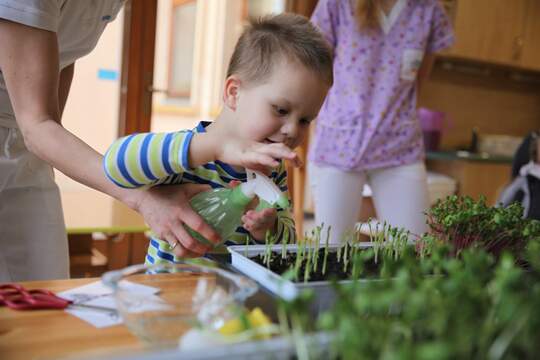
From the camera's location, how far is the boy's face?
1085 mm

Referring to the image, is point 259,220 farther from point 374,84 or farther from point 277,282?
point 374,84

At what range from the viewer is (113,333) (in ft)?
2.29

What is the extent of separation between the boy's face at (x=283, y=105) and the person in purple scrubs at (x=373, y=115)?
1021 millimetres

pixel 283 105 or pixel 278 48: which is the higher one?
pixel 278 48

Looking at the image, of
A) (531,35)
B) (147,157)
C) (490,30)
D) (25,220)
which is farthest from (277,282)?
(531,35)

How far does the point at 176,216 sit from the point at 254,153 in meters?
0.20

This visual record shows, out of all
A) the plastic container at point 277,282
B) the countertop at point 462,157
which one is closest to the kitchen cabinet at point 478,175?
the countertop at point 462,157

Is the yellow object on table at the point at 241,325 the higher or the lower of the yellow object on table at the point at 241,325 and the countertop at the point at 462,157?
the higher

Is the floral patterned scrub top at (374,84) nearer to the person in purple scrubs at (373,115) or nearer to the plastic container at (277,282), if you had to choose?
the person in purple scrubs at (373,115)

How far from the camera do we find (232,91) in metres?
1.18

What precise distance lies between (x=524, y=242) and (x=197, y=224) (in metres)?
0.54

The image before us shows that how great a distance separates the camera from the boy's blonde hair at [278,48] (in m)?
1.13

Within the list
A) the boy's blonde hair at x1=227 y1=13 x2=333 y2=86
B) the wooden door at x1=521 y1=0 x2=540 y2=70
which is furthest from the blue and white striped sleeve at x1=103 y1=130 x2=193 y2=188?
the wooden door at x1=521 y1=0 x2=540 y2=70

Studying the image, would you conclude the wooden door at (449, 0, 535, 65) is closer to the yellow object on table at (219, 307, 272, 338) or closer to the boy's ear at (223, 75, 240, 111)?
the boy's ear at (223, 75, 240, 111)
